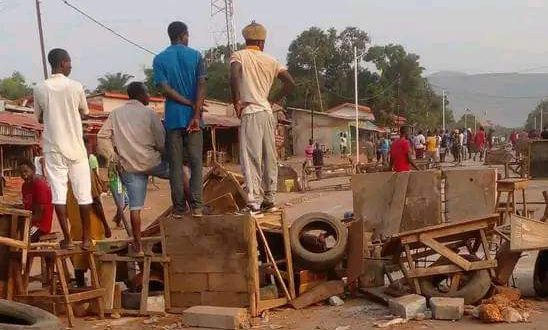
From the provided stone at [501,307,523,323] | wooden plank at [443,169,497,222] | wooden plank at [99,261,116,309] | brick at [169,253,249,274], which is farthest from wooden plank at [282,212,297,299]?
wooden plank at [443,169,497,222]

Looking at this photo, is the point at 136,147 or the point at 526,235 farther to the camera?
the point at 136,147

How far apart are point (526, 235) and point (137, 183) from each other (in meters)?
4.21

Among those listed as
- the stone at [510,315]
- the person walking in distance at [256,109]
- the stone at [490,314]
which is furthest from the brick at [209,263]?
the stone at [510,315]

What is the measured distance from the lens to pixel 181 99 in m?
7.97

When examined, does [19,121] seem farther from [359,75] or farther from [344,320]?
[359,75]

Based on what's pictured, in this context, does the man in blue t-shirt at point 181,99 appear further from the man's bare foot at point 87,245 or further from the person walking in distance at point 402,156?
the person walking in distance at point 402,156

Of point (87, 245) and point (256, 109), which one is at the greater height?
point (256, 109)

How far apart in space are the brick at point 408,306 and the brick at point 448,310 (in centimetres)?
15

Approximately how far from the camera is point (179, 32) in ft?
26.6

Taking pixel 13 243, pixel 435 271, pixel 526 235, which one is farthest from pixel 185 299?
pixel 526 235

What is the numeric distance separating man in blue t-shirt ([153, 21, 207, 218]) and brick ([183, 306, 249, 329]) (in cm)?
110

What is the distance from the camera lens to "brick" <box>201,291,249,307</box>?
7973 mm

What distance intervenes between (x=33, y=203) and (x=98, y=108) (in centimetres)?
2815

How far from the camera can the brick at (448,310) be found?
7.56m
